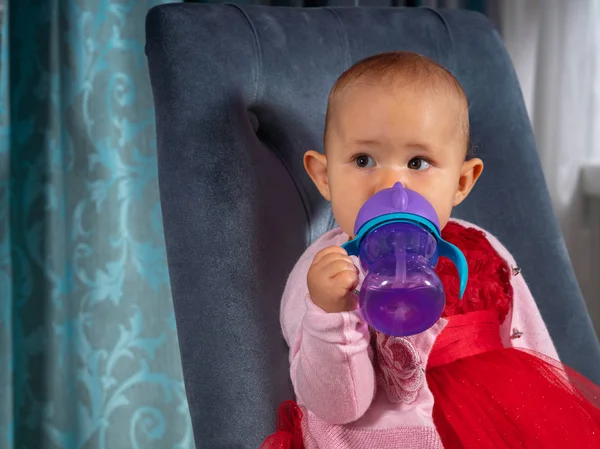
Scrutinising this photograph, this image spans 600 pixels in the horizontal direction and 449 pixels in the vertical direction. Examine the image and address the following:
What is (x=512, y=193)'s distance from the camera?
1.20m

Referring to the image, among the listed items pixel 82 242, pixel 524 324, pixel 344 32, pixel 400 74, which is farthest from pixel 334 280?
pixel 82 242

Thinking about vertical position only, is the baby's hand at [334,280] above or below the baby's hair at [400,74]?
below

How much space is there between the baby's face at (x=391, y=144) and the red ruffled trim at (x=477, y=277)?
0.40 feet

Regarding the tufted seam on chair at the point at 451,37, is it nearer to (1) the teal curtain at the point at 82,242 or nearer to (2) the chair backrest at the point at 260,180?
(2) the chair backrest at the point at 260,180

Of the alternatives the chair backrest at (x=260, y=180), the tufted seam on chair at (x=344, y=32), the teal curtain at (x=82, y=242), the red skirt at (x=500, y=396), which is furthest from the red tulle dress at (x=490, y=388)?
the teal curtain at (x=82, y=242)

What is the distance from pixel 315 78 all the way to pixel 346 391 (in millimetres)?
509

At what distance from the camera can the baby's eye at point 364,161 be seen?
818 millimetres

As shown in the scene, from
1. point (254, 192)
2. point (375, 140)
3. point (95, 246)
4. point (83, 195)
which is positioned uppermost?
point (375, 140)

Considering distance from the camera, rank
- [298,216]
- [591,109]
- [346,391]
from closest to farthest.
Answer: [346,391], [298,216], [591,109]

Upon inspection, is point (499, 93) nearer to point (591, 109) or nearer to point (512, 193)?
point (512, 193)

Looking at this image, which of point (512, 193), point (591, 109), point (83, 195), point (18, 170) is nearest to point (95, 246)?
point (83, 195)

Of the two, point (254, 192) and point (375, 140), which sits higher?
point (375, 140)

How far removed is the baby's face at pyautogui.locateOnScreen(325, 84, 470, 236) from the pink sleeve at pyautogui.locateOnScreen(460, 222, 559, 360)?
25cm

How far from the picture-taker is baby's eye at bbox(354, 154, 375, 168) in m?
0.82
